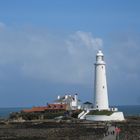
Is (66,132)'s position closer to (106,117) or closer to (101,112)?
(106,117)

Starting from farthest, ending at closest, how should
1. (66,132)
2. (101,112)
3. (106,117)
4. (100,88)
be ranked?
(100,88) < (101,112) < (106,117) < (66,132)

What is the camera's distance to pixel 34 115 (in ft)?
223

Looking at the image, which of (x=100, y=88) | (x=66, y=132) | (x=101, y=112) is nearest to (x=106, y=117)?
(x=101, y=112)

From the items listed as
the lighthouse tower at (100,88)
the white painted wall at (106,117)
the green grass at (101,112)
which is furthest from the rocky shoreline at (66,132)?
the lighthouse tower at (100,88)

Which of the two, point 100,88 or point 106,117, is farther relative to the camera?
point 100,88

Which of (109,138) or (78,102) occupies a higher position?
(78,102)

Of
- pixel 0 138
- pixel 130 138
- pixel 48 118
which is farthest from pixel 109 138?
pixel 48 118

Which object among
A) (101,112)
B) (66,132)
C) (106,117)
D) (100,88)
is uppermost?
(100,88)

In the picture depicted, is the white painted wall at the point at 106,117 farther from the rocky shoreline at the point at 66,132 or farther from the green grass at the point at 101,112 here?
the rocky shoreline at the point at 66,132

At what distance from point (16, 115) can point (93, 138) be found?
112ft

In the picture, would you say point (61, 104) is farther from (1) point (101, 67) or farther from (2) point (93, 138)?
(2) point (93, 138)

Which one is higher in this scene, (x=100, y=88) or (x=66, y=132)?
(x=100, y=88)

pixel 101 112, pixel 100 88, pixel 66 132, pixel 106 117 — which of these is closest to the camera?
pixel 66 132

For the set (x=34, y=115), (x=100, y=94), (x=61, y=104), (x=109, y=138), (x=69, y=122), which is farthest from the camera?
(x=61, y=104)
